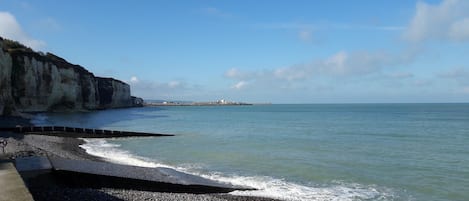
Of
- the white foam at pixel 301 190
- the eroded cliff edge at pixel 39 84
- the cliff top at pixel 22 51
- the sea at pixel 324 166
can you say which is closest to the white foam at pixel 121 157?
the sea at pixel 324 166

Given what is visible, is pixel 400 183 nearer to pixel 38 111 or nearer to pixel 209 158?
pixel 209 158

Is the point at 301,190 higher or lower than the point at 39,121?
lower

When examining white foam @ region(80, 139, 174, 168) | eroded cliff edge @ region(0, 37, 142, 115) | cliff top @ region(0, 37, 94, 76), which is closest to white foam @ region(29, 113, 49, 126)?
eroded cliff edge @ region(0, 37, 142, 115)

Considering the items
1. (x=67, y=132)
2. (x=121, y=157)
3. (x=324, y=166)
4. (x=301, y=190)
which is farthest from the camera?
(x=67, y=132)

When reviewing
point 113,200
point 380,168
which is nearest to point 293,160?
point 380,168

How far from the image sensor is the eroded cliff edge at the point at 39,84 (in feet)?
164

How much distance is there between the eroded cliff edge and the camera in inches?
1964

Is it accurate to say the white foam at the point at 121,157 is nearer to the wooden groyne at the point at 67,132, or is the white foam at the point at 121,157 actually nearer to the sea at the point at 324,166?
the sea at the point at 324,166

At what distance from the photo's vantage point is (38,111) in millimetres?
69688

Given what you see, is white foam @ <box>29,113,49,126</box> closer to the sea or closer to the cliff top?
the cliff top

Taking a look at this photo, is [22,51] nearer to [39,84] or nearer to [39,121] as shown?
[39,84]

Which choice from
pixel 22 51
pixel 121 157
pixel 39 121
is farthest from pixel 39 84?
pixel 121 157

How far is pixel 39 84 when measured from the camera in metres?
68.2

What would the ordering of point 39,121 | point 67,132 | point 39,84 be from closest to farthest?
1. point 67,132
2. point 39,121
3. point 39,84
